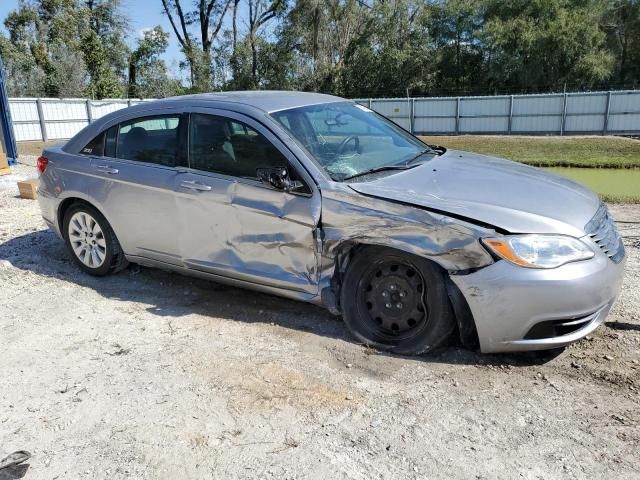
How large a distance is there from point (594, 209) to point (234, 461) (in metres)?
2.79

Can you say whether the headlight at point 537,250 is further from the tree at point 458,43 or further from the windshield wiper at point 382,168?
the tree at point 458,43

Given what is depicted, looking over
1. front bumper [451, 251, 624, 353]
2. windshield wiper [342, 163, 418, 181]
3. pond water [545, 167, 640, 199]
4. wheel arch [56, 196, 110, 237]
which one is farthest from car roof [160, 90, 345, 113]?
pond water [545, 167, 640, 199]

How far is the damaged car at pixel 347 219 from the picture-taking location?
3.36 metres

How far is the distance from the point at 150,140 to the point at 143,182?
0.41m

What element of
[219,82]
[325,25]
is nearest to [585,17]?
[325,25]

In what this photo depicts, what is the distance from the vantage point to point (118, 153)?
515 centimetres

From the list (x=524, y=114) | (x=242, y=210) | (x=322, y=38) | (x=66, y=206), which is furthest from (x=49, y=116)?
(x=322, y=38)

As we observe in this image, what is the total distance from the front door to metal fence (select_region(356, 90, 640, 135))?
20.7 metres

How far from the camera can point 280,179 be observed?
3.97 metres

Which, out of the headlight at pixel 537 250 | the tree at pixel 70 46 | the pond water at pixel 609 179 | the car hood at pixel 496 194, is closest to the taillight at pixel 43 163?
the car hood at pixel 496 194

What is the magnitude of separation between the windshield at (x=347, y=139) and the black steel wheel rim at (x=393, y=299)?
741 millimetres

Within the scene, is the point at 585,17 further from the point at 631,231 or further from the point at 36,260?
the point at 36,260

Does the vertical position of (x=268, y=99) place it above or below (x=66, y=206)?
above

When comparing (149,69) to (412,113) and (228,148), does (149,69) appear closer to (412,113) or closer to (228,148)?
(412,113)
